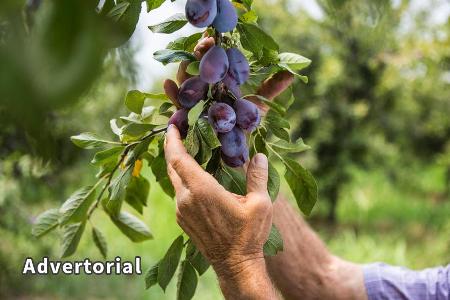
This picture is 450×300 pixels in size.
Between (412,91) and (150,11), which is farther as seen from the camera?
(412,91)

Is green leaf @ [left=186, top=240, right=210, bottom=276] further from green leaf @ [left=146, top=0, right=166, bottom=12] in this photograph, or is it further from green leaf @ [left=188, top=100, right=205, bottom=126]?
green leaf @ [left=146, top=0, right=166, bottom=12]

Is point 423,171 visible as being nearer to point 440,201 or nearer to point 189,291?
point 440,201

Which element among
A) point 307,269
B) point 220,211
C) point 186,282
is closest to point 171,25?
point 220,211

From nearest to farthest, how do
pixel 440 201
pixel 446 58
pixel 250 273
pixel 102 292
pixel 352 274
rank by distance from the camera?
pixel 250 273
pixel 352 274
pixel 446 58
pixel 102 292
pixel 440 201

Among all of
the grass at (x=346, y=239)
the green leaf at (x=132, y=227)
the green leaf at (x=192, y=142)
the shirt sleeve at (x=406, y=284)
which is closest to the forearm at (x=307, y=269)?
the shirt sleeve at (x=406, y=284)

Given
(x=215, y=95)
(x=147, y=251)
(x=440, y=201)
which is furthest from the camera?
(x=440, y=201)

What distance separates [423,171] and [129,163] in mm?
6494

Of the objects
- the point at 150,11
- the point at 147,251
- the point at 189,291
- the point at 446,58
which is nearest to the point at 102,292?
the point at 147,251

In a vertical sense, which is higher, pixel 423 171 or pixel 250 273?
pixel 423 171

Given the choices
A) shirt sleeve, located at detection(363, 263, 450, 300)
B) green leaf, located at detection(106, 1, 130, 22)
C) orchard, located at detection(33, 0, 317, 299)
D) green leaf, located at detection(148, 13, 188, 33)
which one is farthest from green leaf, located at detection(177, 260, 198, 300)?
shirt sleeve, located at detection(363, 263, 450, 300)

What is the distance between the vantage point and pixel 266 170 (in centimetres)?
81

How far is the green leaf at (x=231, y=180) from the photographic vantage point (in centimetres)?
81

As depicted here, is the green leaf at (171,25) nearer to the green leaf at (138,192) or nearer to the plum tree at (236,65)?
the plum tree at (236,65)

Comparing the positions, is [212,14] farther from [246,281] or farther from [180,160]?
[246,281]
